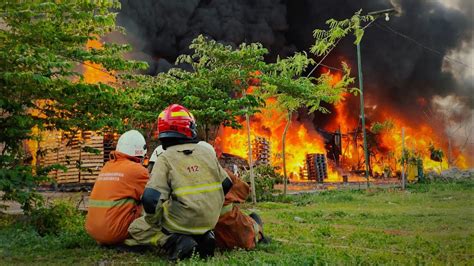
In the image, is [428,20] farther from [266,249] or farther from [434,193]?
[266,249]

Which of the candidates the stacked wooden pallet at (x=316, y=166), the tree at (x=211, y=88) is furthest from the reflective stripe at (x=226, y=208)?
the stacked wooden pallet at (x=316, y=166)

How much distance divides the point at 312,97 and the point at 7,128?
1081 cm

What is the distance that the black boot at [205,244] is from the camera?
509 centimetres

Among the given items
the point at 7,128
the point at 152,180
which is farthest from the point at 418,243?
the point at 7,128

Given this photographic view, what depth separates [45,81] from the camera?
21.4 ft

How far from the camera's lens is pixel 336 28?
1433 centimetres

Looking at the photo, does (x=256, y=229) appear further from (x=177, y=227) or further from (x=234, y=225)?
(x=177, y=227)

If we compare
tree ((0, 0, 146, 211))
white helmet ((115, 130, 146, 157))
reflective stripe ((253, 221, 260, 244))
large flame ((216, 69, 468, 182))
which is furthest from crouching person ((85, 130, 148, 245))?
large flame ((216, 69, 468, 182))

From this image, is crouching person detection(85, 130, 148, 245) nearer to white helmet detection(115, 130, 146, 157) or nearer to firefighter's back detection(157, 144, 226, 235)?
white helmet detection(115, 130, 146, 157)

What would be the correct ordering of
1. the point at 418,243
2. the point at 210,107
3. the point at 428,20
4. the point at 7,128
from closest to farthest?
the point at 418,243 < the point at 7,128 < the point at 210,107 < the point at 428,20

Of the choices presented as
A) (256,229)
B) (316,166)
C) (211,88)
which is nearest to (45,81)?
(256,229)

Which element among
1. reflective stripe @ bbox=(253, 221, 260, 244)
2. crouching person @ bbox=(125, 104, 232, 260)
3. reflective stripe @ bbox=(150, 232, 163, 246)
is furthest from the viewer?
reflective stripe @ bbox=(253, 221, 260, 244)

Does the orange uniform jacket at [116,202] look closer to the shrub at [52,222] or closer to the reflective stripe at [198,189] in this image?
the reflective stripe at [198,189]

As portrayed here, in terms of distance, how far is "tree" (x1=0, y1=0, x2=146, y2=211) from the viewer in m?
6.96
